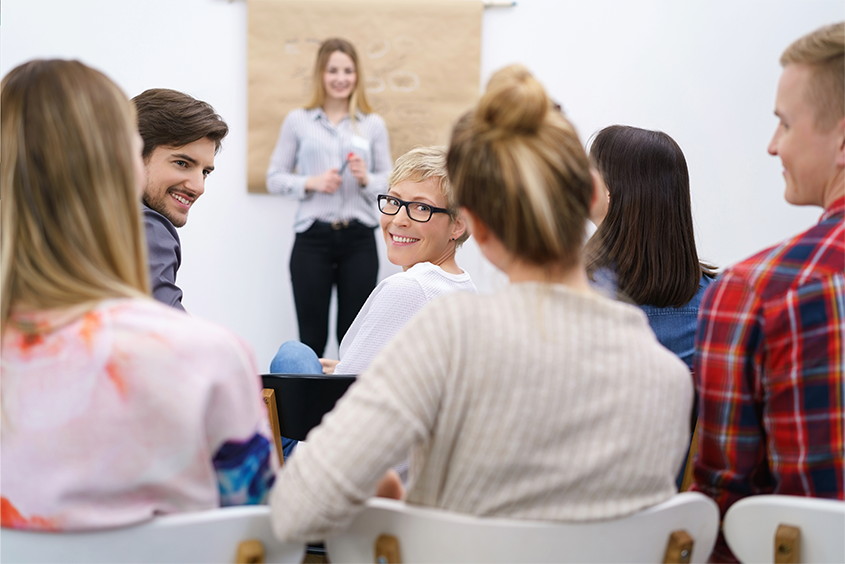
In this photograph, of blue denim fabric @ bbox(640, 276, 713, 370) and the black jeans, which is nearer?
blue denim fabric @ bbox(640, 276, 713, 370)

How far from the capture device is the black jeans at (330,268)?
3562mm

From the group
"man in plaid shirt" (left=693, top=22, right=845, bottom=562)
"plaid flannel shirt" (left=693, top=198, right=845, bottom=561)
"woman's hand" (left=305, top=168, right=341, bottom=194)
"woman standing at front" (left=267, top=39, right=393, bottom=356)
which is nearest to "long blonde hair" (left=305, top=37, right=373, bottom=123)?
"woman standing at front" (left=267, top=39, right=393, bottom=356)

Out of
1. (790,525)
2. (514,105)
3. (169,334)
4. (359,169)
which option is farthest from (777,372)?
(359,169)

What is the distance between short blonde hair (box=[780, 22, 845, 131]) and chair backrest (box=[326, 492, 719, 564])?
0.58 m

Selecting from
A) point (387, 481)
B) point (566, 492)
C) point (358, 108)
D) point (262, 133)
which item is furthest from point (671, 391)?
point (262, 133)

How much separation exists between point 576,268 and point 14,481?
70cm

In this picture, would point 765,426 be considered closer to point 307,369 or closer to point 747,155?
point 307,369

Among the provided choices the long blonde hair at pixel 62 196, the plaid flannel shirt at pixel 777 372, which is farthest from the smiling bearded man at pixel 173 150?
the plaid flannel shirt at pixel 777 372

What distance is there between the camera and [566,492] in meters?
0.80

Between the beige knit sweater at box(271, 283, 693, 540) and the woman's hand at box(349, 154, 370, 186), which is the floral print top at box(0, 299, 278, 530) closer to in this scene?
the beige knit sweater at box(271, 283, 693, 540)

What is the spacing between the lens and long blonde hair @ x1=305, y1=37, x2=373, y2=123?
11.4 feet

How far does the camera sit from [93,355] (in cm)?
77

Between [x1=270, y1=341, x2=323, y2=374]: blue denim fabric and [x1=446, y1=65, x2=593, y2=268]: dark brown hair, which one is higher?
[x1=446, y1=65, x2=593, y2=268]: dark brown hair

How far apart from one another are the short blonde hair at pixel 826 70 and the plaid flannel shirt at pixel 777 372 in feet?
0.43
